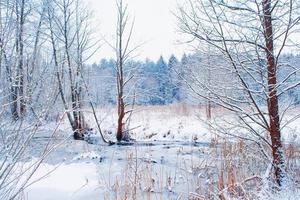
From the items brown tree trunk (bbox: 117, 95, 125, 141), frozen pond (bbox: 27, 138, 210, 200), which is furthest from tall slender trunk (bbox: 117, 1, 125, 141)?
frozen pond (bbox: 27, 138, 210, 200)

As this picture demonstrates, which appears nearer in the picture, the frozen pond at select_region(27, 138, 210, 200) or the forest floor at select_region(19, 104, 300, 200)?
the forest floor at select_region(19, 104, 300, 200)

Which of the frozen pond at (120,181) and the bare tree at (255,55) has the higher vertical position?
the bare tree at (255,55)

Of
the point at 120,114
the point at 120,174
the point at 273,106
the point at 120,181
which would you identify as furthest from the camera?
the point at 120,114

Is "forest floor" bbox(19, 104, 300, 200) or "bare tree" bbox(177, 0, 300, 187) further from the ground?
"bare tree" bbox(177, 0, 300, 187)

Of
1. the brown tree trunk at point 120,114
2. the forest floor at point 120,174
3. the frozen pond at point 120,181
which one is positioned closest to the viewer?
the forest floor at point 120,174

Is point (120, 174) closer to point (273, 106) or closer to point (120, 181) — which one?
point (120, 181)

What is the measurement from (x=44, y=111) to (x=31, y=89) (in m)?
0.29

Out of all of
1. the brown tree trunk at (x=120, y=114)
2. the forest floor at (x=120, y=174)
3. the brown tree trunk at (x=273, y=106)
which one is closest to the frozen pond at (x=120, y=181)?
the forest floor at (x=120, y=174)

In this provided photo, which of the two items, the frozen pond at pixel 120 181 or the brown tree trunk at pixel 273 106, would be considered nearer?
the brown tree trunk at pixel 273 106

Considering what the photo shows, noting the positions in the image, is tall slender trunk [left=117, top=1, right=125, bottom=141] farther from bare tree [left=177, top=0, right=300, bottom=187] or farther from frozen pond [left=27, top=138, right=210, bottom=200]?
bare tree [left=177, top=0, right=300, bottom=187]

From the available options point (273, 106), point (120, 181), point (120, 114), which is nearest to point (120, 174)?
point (120, 181)

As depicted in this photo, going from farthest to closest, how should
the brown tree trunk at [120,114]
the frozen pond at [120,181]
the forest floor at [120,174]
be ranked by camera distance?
the brown tree trunk at [120,114] < the frozen pond at [120,181] < the forest floor at [120,174]

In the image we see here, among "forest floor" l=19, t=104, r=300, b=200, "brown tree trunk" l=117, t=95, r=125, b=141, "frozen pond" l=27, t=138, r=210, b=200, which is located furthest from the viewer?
"brown tree trunk" l=117, t=95, r=125, b=141

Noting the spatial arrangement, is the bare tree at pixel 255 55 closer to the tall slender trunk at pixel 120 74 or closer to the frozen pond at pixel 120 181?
the frozen pond at pixel 120 181
